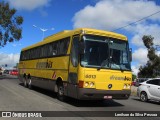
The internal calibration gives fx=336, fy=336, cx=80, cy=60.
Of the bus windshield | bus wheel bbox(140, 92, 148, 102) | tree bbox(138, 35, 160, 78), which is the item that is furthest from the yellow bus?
tree bbox(138, 35, 160, 78)

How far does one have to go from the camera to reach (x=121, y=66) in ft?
47.9

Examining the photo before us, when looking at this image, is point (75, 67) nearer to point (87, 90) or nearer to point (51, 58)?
point (87, 90)

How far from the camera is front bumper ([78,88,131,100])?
13.6 m

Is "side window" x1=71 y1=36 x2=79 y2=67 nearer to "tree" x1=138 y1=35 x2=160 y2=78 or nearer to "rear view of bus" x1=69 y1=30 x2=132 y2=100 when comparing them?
"rear view of bus" x1=69 y1=30 x2=132 y2=100

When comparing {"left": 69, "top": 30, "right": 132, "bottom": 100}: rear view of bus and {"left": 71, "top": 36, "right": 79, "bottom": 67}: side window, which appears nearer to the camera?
{"left": 69, "top": 30, "right": 132, "bottom": 100}: rear view of bus

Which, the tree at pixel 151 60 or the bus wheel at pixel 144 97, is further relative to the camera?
the tree at pixel 151 60

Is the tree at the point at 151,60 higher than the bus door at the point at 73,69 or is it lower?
higher

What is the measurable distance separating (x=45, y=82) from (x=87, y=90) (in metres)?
5.75

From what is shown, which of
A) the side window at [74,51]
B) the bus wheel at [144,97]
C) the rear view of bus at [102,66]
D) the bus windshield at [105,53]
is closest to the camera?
the rear view of bus at [102,66]

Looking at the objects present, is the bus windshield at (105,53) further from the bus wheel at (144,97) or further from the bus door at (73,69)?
the bus wheel at (144,97)

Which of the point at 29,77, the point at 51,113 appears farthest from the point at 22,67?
the point at 51,113

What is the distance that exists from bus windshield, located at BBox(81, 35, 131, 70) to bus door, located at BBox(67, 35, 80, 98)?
617mm

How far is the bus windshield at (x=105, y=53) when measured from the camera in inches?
549

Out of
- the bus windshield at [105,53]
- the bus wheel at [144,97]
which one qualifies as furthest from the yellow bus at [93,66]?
the bus wheel at [144,97]
